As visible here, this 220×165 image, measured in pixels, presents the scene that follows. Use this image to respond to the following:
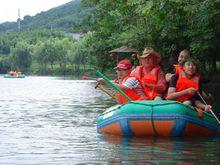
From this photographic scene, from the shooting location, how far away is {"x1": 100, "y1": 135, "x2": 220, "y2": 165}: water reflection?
27.4 feet

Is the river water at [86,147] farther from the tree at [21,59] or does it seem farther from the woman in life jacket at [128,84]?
the tree at [21,59]

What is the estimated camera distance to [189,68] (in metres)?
10.9

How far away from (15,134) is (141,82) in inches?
108

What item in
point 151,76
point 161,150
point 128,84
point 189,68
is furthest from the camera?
point 128,84

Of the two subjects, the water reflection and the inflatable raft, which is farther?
the inflatable raft

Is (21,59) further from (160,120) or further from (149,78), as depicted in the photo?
(160,120)

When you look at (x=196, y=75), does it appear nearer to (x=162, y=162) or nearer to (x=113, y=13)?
(x=162, y=162)

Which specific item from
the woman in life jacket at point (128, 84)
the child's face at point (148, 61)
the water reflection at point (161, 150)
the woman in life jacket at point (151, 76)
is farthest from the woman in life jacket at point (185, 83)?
the water reflection at point (161, 150)

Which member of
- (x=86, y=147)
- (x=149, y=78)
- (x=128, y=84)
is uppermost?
(x=149, y=78)

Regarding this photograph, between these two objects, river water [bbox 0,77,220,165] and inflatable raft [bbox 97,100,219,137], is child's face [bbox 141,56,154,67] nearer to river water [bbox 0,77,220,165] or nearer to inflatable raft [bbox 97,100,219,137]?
inflatable raft [bbox 97,100,219,137]

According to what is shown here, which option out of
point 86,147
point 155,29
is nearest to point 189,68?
point 86,147

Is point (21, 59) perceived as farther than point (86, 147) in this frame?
Yes

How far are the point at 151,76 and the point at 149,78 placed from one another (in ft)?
0.19

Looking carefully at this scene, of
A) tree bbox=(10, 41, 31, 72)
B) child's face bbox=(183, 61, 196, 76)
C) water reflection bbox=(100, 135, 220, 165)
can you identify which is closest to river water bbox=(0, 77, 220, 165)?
water reflection bbox=(100, 135, 220, 165)
